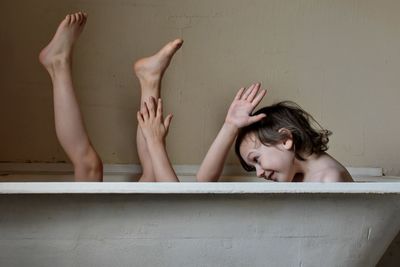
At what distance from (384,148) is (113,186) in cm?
120

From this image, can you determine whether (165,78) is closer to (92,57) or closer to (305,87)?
(92,57)

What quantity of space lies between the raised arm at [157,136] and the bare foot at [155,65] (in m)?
0.10

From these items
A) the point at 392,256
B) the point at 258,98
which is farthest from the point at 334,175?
the point at 392,256

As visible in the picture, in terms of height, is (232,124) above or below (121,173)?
above

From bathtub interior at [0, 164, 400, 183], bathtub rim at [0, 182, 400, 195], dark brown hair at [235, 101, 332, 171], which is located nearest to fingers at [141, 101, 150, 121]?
dark brown hair at [235, 101, 332, 171]

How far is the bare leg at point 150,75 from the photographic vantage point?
5.05ft

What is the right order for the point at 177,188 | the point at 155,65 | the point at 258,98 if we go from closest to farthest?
the point at 177,188, the point at 258,98, the point at 155,65

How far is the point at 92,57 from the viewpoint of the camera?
190cm

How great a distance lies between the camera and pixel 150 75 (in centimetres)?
A: 159

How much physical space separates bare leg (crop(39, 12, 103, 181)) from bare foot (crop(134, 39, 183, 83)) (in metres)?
0.18

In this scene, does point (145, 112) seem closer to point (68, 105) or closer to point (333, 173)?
point (68, 105)

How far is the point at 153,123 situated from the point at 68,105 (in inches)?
7.8

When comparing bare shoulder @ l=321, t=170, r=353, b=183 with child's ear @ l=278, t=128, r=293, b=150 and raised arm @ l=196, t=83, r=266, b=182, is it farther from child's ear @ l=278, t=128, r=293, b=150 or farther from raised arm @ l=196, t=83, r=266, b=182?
raised arm @ l=196, t=83, r=266, b=182

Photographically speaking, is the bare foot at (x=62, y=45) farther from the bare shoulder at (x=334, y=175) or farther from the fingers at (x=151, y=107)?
the bare shoulder at (x=334, y=175)
